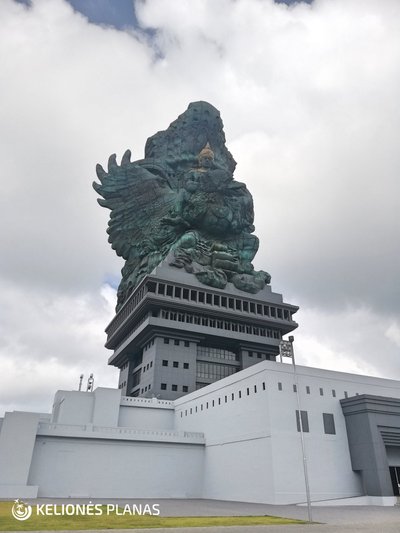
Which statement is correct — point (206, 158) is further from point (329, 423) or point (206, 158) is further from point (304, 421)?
point (304, 421)

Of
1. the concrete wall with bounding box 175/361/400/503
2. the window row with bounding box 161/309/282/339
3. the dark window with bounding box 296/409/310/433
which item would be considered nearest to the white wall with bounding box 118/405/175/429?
the concrete wall with bounding box 175/361/400/503

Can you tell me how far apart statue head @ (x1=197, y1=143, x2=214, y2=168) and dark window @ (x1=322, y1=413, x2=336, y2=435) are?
222ft

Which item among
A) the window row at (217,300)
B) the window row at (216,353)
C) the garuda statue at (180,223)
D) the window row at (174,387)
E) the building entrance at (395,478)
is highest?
the garuda statue at (180,223)

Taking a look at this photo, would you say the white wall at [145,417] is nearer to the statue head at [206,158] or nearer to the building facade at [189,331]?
the building facade at [189,331]

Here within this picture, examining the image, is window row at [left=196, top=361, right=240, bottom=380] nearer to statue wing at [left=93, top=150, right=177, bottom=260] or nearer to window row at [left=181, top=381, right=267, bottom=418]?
window row at [left=181, top=381, right=267, bottom=418]

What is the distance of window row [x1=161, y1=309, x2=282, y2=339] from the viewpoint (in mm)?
68875

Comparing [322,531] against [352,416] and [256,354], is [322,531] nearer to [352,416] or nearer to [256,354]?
[352,416]

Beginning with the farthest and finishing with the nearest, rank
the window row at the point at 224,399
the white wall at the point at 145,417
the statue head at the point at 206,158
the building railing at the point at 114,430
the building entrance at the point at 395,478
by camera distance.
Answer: the statue head at the point at 206,158, the white wall at the point at 145,417, the building railing at the point at 114,430, the window row at the point at 224,399, the building entrance at the point at 395,478

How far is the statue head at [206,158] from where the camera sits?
91.1 meters

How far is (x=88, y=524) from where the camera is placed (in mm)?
16172

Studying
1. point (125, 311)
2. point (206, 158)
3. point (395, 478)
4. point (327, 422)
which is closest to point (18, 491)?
point (327, 422)

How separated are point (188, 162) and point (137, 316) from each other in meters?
42.0

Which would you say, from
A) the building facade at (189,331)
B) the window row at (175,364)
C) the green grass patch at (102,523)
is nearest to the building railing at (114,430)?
the green grass patch at (102,523)

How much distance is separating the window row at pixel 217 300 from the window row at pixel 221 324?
2663 millimetres
